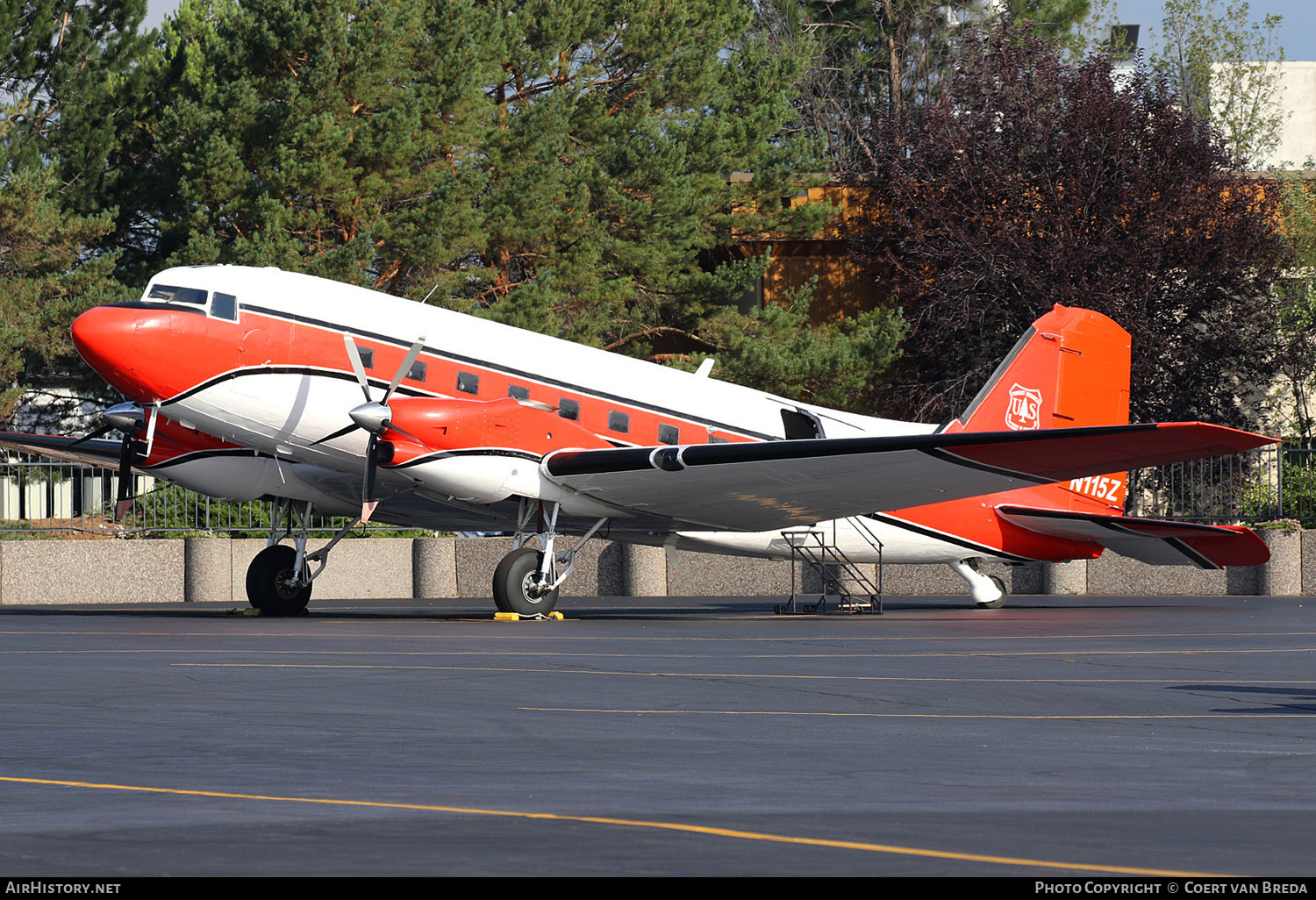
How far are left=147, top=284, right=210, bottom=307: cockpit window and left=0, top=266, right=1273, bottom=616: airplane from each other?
1.1 inches

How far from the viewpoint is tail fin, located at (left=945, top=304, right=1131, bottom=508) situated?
27.7 metres

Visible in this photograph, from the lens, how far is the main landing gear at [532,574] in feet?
73.9

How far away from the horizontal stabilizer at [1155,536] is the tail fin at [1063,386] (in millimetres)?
811

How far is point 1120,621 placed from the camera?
74.8 feet

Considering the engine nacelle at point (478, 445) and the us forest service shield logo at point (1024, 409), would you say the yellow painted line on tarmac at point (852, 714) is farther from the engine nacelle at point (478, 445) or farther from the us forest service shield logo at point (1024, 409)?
the us forest service shield logo at point (1024, 409)

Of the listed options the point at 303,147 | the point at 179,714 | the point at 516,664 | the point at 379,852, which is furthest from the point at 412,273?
the point at 379,852

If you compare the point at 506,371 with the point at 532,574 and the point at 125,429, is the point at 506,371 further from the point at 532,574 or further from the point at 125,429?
the point at 125,429

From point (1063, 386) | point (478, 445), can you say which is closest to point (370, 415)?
point (478, 445)

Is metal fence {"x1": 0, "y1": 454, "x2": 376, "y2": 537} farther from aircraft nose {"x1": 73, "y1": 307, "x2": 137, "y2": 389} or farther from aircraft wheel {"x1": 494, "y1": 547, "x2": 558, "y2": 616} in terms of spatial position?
aircraft nose {"x1": 73, "y1": 307, "x2": 137, "y2": 389}

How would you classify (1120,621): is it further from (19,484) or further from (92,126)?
(92,126)

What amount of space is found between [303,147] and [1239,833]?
34077 mm

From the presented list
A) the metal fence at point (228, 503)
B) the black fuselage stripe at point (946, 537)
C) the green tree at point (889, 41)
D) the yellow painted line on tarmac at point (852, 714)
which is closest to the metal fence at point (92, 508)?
the metal fence at point (228, 503)

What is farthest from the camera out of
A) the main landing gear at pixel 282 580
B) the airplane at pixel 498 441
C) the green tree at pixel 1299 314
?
the green tree at pixel 1299 314

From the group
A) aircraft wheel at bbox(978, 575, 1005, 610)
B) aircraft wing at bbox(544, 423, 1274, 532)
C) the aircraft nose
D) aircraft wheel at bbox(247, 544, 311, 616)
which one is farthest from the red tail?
the aircraft nose
